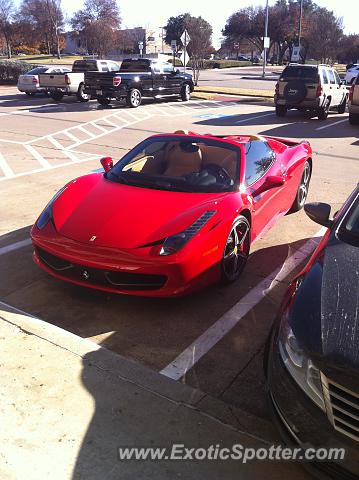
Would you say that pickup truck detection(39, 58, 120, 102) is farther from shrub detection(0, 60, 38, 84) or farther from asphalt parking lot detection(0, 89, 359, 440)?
asphalt parking lot detection(0, 89, 359, 440)

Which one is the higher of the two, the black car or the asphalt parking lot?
the black car

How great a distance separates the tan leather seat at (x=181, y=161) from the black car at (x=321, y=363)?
7.85ft

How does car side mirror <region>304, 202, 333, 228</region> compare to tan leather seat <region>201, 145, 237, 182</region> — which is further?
tan leather seat <region>201, 145, 237, 182</region>

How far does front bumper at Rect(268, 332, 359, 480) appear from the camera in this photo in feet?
6.86

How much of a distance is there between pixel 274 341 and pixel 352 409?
0.60 m

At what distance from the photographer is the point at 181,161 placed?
200 inches

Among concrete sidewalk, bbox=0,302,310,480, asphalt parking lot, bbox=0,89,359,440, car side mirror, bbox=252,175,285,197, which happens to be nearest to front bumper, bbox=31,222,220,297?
asphalt parking lot, bbox=0,89,359,440

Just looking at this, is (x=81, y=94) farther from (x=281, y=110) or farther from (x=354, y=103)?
(x=354, y=103)

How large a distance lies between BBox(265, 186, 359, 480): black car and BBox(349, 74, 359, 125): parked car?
13625mm

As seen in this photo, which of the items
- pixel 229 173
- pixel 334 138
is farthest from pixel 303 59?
pixel 229 173

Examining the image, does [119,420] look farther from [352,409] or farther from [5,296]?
[5,296]

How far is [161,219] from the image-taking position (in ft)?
13.6

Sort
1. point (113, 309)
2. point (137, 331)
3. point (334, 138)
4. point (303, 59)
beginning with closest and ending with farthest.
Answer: point (137, 331) → point (113, 309) → point (334, 138) → point (303, 59)

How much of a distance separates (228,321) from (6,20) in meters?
70.1
